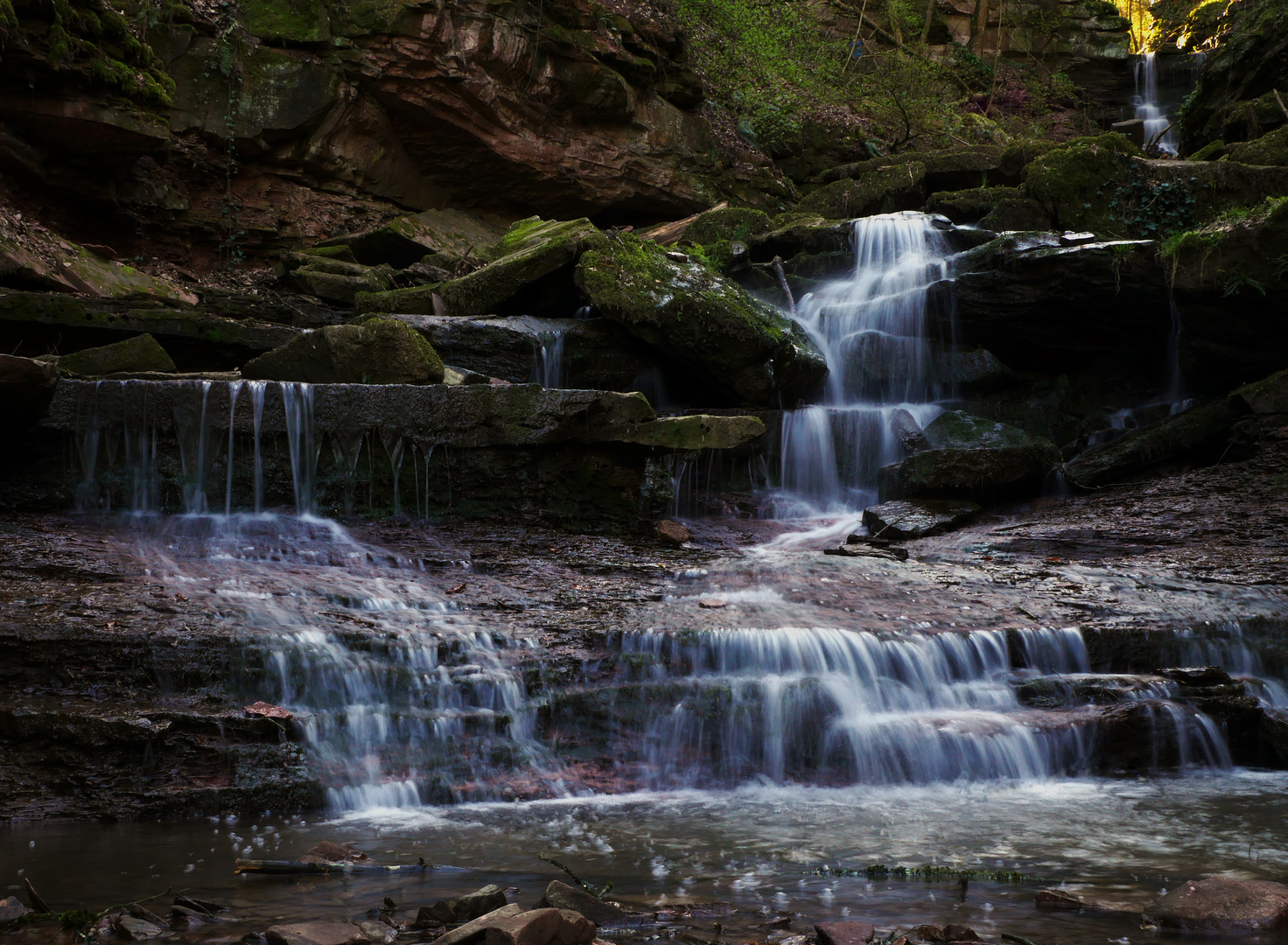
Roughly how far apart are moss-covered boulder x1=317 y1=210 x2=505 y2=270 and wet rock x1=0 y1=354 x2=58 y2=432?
25.2 feet

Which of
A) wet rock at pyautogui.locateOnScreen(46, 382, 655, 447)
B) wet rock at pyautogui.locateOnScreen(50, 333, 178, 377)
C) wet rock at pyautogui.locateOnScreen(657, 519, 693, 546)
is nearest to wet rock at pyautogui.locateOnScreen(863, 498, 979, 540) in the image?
wet rock at pyautogui.locateOnScreen(657, 519, 693, 546)

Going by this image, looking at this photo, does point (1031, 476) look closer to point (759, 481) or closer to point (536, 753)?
point (759, 481)

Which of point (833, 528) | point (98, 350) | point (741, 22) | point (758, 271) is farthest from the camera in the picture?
point (741, 22)

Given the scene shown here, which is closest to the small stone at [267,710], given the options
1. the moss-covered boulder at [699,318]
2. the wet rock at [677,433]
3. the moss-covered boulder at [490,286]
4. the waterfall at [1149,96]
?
the wet rock at [677,433]

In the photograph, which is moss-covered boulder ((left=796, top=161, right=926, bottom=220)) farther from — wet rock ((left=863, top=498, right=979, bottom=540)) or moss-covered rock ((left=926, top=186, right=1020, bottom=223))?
wet rock ((left=863, top=498, right=979, bottom=540))

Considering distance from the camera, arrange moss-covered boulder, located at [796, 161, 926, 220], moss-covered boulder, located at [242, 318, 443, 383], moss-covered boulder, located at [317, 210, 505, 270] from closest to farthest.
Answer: moss-covered boulder, located at [242, 318, 443, 383]
moss-covered boulder, located at [317, 210, 505, 270]
moss-covered boulder, located at [796, 161, 926, 220]

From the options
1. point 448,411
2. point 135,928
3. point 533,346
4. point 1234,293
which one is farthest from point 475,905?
point 1234,293

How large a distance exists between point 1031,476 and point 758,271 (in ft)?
19.2

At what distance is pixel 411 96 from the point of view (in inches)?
598

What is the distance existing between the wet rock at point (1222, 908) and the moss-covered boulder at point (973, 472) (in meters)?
7.36

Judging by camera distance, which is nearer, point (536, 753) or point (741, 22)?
point (536, 753)

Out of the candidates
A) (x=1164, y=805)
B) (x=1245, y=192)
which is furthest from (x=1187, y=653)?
(x=1245, y=192)

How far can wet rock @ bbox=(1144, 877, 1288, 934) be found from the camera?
2.35 m

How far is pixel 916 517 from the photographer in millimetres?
9219
